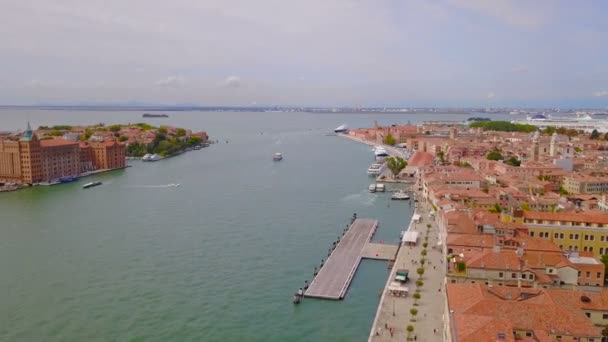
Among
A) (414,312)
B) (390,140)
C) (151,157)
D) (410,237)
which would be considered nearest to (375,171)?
(410,237)

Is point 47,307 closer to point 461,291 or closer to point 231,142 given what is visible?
point 461,291

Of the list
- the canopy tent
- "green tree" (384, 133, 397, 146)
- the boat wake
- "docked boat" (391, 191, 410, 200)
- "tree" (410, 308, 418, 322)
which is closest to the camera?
"tree" (410, 308, 418, 322)

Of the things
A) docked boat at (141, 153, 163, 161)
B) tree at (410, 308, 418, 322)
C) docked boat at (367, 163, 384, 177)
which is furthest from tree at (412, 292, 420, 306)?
docked boat at (141, 153, 163, 161)

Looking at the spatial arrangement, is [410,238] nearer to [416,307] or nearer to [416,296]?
[416,296]

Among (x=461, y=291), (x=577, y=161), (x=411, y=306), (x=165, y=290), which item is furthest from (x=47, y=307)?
(x=577, y=161)

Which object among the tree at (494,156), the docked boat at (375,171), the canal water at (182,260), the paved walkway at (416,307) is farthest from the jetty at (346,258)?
the tree at (494,156)

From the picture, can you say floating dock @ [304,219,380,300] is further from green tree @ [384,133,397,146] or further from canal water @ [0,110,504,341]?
green tree @ [384,133,397,146]
